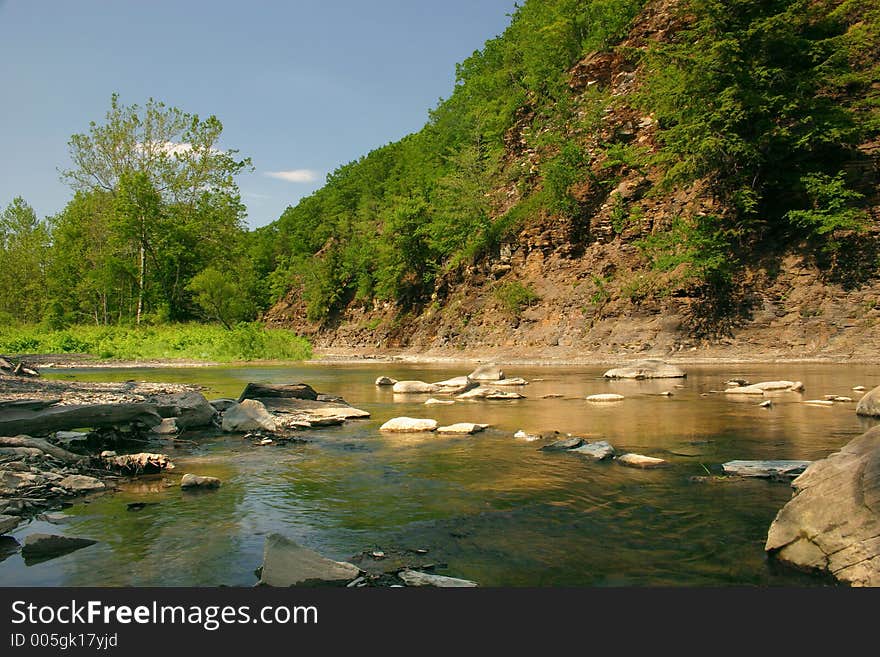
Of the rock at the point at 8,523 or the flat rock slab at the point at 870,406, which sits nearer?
the rock at the point at 8,523

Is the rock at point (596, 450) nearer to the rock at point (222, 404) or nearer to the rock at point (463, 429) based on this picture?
the rock at point (463, 429)

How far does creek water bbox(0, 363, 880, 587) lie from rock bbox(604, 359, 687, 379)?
861cm

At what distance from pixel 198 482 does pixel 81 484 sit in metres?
1.20

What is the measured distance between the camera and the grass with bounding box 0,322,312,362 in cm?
3212

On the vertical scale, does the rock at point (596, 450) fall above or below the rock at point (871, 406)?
below

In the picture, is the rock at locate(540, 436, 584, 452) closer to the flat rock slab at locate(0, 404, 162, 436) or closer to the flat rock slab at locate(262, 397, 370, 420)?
the flat rock slab at locate(262, 397, 370, 420)

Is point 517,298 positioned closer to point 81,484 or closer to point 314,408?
point 314,408

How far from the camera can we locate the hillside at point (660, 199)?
83.1ft

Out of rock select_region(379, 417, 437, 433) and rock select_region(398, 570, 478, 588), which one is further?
rock select_region(379, 417, 437, 433)

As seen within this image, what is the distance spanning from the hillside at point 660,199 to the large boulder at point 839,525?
2254 cm

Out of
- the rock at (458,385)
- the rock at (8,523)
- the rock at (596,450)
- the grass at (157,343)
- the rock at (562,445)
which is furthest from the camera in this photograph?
the grass at (157,343)

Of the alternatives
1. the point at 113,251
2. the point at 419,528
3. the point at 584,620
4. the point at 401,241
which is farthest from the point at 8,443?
the point at 401,241

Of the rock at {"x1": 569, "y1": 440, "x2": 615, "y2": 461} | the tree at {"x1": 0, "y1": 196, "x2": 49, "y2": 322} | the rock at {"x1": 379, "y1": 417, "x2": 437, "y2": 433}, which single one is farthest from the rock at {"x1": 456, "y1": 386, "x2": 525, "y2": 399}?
the tree at {"x1": 0, "y1": 196, "x2": 49, "y2": 322}

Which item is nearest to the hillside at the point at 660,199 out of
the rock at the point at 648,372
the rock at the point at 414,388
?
the rock at the point at 648,372
